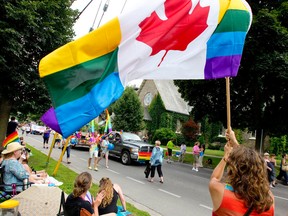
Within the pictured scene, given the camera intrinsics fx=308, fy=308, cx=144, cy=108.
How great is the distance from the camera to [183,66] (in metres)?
4.83

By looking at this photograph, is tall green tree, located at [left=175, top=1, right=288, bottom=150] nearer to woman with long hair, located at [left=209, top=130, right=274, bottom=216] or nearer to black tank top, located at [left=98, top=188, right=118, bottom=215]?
black tank top, located at [left=98, top=188, right=118, bottom=215]

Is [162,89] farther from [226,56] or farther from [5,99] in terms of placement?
[226,56]

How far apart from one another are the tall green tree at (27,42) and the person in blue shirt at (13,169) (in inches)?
196

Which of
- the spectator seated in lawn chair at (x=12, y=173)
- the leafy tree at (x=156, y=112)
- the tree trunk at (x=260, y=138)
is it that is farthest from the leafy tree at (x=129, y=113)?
the spectator seated in lawn chair at (x=12, y=173)

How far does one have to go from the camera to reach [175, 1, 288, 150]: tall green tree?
52.9 feet

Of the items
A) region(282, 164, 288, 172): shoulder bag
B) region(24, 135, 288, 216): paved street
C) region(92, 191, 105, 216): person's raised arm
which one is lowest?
region(24, 135, 288, 216): paved street

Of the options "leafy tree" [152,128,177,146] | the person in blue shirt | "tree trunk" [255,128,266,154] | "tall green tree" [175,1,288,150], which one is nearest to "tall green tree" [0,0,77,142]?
the person in blue shirt

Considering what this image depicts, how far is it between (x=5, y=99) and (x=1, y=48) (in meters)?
3.39

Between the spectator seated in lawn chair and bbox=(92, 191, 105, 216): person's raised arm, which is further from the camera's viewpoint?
the spectator seated in lawn chair

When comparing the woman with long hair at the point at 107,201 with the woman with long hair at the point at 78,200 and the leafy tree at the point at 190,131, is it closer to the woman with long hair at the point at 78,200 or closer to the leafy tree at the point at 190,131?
the woman with long hair at the point at 78,200

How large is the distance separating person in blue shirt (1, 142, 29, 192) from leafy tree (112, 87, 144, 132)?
3998cm

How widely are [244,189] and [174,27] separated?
3145 millimetres

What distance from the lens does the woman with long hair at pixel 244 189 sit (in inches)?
87.8

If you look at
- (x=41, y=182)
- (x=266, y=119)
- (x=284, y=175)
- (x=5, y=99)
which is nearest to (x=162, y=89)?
(x=266, y=119)
